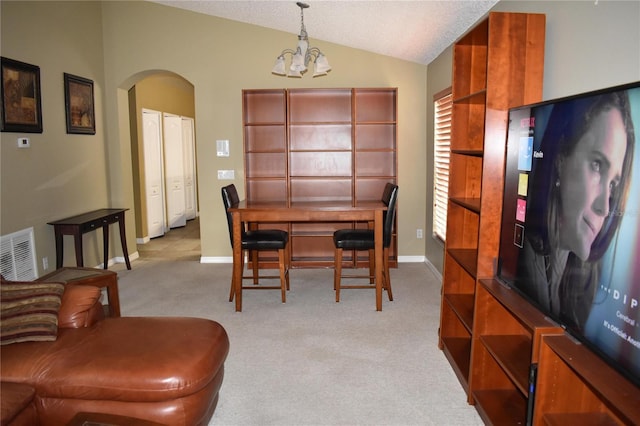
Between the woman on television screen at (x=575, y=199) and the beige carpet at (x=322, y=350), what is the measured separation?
3.32ft

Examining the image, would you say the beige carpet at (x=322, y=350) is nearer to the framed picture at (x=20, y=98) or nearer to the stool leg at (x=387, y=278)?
the stool leg at (x=387, y=278)

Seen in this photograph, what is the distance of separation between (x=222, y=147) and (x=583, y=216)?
15.0 ft

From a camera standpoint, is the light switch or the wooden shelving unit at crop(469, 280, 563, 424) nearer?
the wooden shelving unit at crop(469, 280, 563, 424)

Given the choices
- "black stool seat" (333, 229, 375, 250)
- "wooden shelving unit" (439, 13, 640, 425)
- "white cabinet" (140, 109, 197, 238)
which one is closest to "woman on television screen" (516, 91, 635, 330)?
"wooden shelving unit" (439, 13, 640, 425)

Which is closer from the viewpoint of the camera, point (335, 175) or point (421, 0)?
point (421, 0)

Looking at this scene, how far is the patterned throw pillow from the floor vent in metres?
1.77

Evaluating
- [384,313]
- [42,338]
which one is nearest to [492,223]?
[384,313]

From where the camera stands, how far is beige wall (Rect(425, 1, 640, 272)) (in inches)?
72.2

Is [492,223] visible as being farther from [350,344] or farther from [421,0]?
[421,0]

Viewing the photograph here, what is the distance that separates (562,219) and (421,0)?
2.34 metres

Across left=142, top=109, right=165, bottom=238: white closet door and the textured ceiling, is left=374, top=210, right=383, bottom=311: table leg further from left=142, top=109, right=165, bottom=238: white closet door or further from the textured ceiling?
left=142, top=109, right=165, bottom=238: white closet door

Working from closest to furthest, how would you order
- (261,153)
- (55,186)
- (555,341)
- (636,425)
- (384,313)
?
(636,425)
(555,341)
(384,313)
(55,186)
(261,153)

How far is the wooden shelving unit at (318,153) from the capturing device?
548 centimetres

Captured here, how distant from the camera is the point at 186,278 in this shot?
511 centimetres
